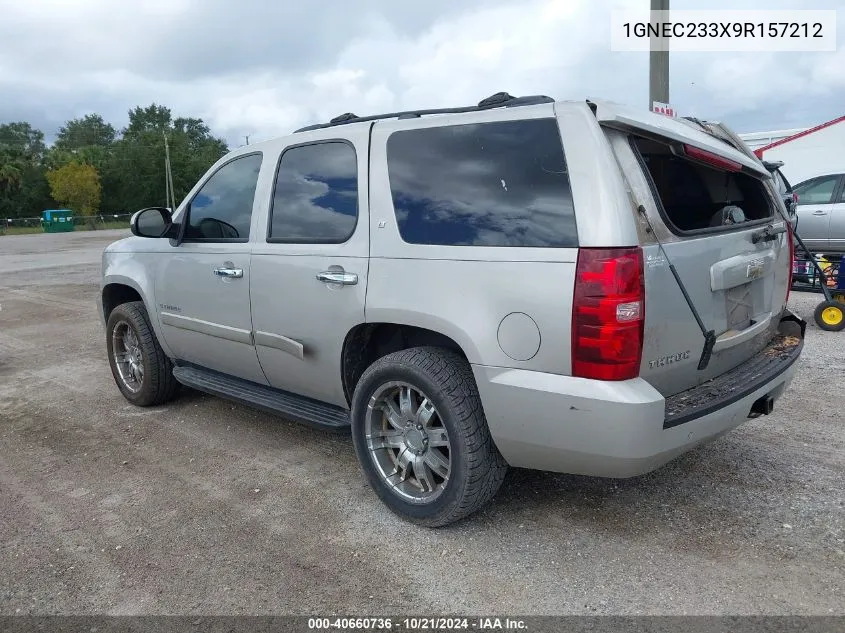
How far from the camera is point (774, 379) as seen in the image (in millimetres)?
3330

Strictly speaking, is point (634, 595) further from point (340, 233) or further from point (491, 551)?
point (340, 233)

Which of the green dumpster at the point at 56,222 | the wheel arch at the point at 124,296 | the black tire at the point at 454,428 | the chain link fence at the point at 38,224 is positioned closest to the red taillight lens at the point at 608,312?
the black tire at the point at 454,428

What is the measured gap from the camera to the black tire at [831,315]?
23.6 ft

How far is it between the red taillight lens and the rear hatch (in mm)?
62

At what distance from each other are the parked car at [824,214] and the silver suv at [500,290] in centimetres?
890

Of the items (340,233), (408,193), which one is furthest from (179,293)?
Answer: (408,193)

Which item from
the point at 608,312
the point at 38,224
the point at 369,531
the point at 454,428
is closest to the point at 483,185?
the point at 608,312

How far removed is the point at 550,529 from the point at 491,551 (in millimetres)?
337

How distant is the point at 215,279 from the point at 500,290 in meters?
2.13

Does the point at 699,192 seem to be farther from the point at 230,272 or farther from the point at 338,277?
the point at 230,272

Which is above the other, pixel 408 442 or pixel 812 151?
pixel 812 151

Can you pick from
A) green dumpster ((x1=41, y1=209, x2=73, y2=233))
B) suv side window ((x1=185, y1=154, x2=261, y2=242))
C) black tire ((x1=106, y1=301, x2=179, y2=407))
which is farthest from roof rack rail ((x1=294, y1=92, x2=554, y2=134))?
green dumpster ((x1=41, y1=209, x2=73, y2=233))

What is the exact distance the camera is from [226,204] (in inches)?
172

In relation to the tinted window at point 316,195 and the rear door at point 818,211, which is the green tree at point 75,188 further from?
the tinted window at point 316,195
